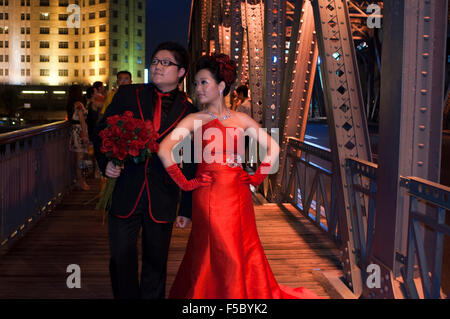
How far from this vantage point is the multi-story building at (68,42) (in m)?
106

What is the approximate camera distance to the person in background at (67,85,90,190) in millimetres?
9445

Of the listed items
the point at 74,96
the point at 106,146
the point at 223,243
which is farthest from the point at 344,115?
the point at 74,96

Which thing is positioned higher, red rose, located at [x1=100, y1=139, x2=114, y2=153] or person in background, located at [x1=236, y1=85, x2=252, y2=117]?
person in background, located at [x1=236, y1=85, x2=252, y2=117]

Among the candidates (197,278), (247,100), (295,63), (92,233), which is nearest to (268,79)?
(295,63)

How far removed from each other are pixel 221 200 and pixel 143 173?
55 centimetres

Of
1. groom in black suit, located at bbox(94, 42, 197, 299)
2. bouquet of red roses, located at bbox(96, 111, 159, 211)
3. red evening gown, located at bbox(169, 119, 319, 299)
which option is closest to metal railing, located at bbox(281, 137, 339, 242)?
red evening gown, located at bbox(169, 119, 319, 299)

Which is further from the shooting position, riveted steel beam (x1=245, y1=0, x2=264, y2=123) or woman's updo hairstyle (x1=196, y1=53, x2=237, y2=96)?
riveted steel beam (x1=245, y1=0, x2=264, y2=123)

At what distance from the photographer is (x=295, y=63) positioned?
7297 mm

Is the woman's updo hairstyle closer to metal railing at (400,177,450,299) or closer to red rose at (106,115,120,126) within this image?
red rose at (106,115,120,126)

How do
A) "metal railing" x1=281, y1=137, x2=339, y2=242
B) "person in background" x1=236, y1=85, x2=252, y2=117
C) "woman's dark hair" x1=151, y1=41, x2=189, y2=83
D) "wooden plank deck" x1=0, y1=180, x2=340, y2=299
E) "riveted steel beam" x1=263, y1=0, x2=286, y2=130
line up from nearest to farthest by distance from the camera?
"woman's dark hair" x1=151, y1=41, x2=189, y2=83 → "wooden plank deck" x1=0, y1=180, x2=340, y2=299 → "metal railing" x1=281, y1=137, x2=339, y2=242 → "riveted steel beam" x1=263, y1=0, x2=286, y2=130 → "person in background" x1=236, y1=85, x2=252, y2=117

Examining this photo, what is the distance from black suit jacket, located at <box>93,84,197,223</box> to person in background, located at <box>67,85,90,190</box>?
6.36 meters

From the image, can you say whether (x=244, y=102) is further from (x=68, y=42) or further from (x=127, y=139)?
(x=68, y=42)

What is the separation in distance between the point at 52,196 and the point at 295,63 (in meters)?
4.26
